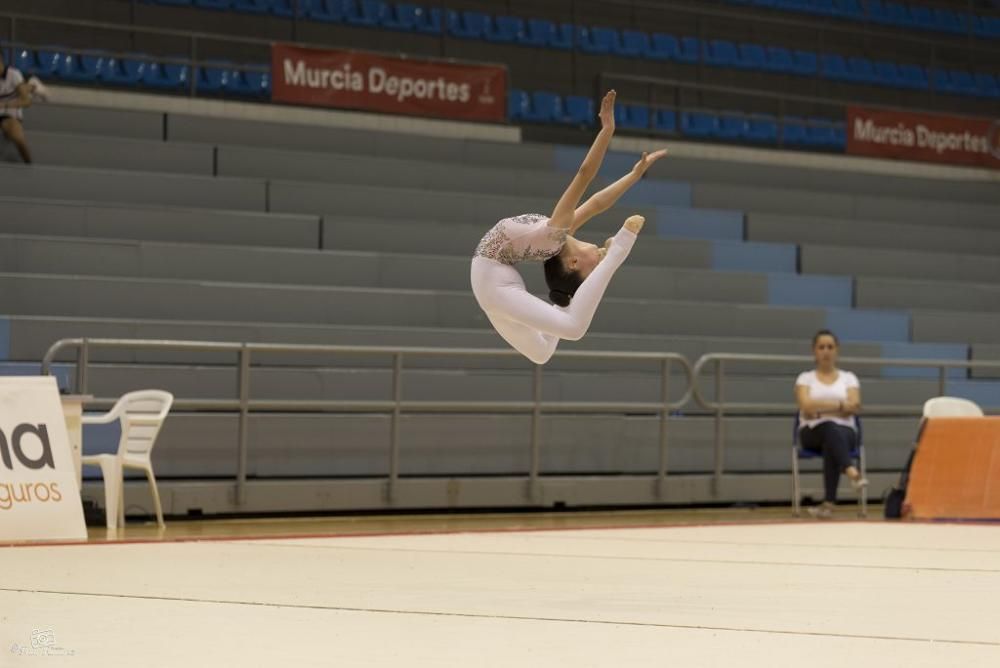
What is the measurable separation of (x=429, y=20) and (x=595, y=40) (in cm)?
206

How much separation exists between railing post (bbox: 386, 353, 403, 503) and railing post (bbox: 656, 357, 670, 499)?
196cm

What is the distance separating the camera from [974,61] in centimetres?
1911

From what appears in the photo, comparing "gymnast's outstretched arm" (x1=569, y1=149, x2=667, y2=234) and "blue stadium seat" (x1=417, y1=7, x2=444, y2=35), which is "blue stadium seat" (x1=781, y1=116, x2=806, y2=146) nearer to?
"blue stadium seat" (x1=417, y1=7, x2=444, y2=35)

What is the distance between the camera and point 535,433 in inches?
407

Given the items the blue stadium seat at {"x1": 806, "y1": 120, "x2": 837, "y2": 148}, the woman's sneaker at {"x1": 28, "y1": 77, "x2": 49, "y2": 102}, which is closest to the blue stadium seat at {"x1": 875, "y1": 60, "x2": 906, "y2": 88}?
the blue stadium seat at {"x1": 806, "y1": 120, "x2": 837, "y2": 148}

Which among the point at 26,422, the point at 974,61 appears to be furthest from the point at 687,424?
the point at 974,61

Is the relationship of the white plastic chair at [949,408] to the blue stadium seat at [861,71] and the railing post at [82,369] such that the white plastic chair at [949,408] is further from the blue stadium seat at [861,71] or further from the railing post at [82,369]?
the blue stadium seat at [861,71]

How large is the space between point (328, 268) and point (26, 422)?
12.6ft

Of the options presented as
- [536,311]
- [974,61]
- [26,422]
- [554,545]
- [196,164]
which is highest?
[974,61]

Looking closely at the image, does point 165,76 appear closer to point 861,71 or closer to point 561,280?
point 561,280

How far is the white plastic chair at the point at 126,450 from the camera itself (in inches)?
347

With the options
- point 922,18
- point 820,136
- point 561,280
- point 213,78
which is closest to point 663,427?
point 561,280

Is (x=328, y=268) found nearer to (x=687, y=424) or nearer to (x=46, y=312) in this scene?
(x=46, y=312)

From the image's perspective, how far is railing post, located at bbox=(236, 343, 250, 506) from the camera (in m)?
9.43
